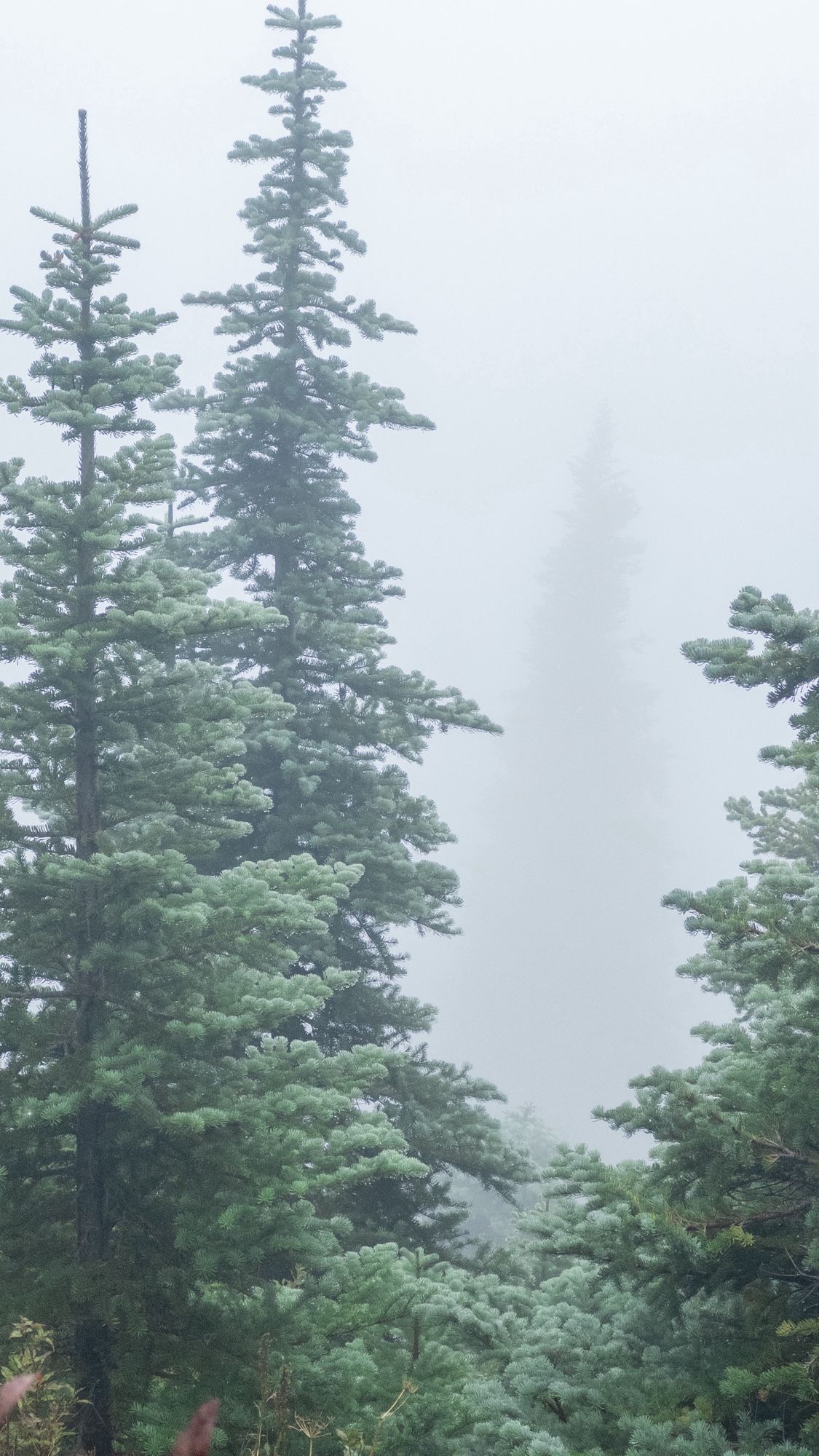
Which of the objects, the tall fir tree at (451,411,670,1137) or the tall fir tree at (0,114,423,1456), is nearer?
the tall fir tree at (0,114,423,1456)

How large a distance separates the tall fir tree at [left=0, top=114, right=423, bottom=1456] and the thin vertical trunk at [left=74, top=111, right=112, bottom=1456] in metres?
0.02

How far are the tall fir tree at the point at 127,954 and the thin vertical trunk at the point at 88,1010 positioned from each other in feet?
0.06

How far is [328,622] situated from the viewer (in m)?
15.1

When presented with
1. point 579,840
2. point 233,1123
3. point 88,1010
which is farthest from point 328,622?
point 579,840

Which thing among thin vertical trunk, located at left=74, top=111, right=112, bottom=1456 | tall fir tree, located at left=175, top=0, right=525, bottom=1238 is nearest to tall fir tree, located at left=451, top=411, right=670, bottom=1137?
tall fir tree, located at left=175, top=0, right=525, bottom=1238

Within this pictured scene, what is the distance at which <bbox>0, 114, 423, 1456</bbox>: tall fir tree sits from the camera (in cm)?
771

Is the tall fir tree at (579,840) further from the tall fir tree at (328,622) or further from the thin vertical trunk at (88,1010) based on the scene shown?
the thin vertical trunk at (88,1010)

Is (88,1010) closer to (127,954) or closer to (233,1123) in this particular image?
(127,954)

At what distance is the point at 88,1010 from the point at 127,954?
2.22 feet

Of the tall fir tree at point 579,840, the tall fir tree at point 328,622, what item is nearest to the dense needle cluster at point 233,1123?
the tall fir tree at point 328,622

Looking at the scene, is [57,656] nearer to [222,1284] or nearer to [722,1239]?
[222,1284]

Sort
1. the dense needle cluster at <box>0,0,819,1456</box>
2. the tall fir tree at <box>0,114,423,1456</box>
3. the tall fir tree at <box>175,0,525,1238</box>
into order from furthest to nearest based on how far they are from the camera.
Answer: the tall fir tree at <box>175,0,525,1238</box> < the tall fir tree at <box>0,114,423,1456</box> < the dense needle cluster at <box>0,0,819,1456</box>

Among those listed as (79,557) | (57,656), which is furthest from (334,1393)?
(79,557)

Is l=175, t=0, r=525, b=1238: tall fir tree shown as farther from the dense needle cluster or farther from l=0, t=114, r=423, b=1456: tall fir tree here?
l=0, t=114, r=423, b=1456: tall fir tree
